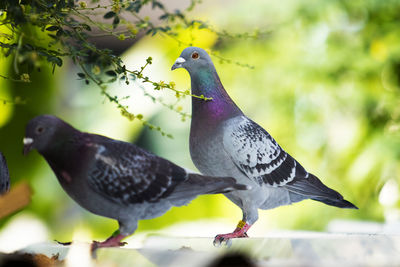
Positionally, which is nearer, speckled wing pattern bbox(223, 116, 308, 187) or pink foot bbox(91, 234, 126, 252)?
pink foot bbox(91, 234, 126, 252)

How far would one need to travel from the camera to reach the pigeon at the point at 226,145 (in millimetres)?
832

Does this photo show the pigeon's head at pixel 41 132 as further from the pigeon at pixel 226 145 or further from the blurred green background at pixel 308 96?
the blurred green background at pixel 308 96

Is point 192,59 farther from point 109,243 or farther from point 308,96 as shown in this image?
point 308,96

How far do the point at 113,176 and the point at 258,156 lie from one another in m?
0.29

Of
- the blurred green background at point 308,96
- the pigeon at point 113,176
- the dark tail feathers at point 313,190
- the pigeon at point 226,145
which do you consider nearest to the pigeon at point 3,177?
the pigeon at point 113,176

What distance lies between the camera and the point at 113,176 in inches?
27.0

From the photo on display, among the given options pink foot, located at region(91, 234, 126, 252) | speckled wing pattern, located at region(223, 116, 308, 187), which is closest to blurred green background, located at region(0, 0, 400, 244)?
speckled wing pattern, located at region(223, 116, 308, 187)

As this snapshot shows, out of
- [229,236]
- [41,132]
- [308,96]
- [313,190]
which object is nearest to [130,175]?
[41,132]

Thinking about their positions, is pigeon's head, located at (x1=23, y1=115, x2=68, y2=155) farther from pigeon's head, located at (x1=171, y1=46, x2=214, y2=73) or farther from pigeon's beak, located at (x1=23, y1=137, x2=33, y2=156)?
pigeon's head, located at (x1=171, y1=46, x2=214, y2=73)

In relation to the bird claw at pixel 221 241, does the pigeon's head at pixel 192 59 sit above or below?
above

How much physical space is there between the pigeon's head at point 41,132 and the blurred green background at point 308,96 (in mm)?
1454

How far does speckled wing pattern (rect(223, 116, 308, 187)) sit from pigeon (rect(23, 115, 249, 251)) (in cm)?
12

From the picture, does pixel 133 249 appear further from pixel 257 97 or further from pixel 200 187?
pixel 257 97

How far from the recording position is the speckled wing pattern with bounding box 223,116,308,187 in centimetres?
83
